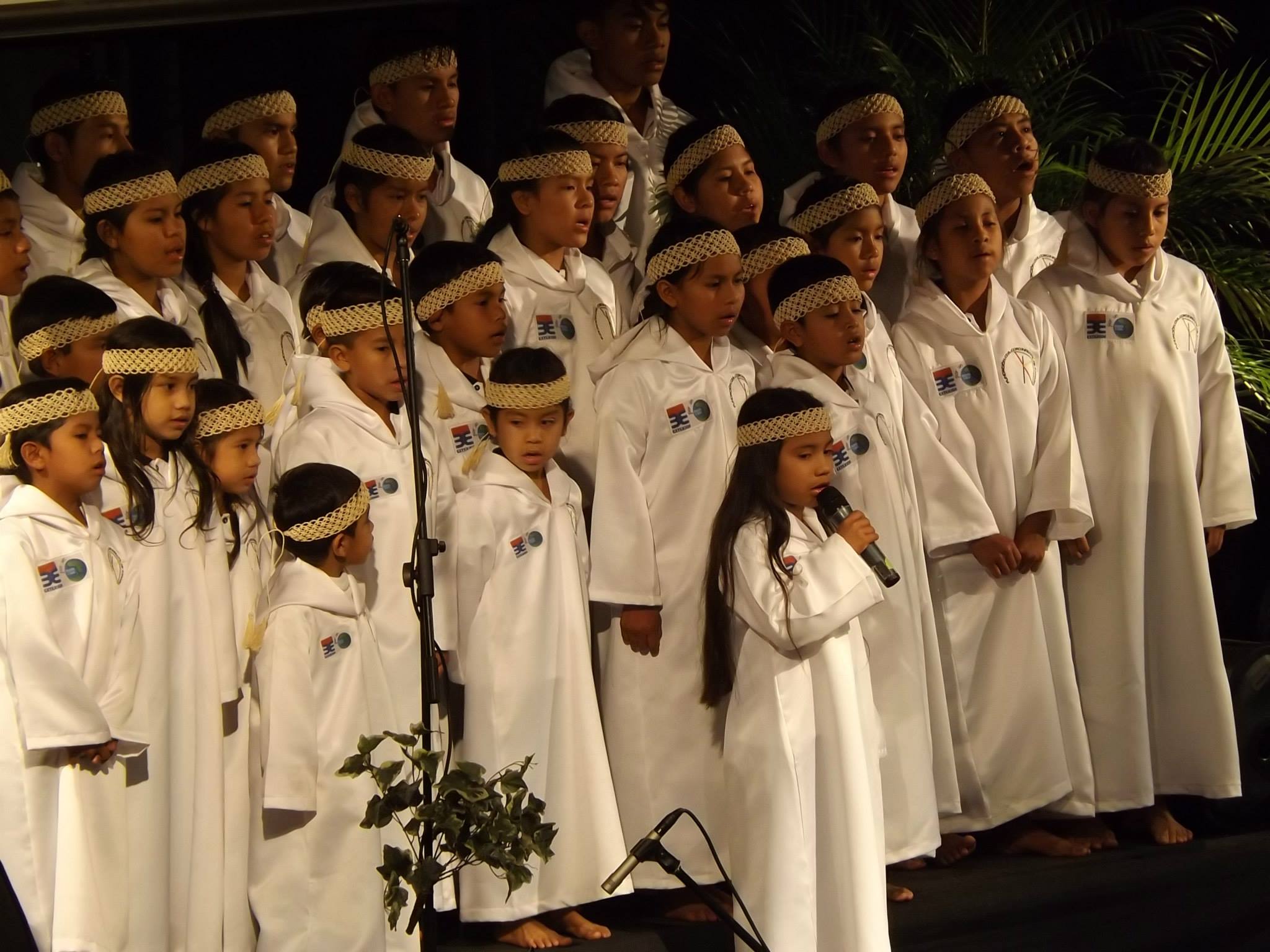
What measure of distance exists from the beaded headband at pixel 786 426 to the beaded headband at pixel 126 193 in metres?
1.71

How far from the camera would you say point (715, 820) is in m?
4.97

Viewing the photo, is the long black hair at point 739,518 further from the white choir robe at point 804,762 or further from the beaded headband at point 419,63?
the beaded headband at point 419,63

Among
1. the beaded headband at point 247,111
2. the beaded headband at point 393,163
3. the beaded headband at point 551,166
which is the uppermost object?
the beaded headband at point 247,111

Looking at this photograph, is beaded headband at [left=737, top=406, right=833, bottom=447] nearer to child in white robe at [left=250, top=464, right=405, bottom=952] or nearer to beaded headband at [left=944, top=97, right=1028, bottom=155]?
child in white robe at [left=250, top=464, right=405, bottom=952]

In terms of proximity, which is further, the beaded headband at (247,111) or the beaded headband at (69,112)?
the beaded headband at (247,111)

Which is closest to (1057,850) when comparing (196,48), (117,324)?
(117,324)

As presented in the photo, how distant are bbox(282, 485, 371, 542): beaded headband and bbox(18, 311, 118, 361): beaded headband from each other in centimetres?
72

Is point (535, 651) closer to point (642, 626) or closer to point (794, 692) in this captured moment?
point (642, 626)

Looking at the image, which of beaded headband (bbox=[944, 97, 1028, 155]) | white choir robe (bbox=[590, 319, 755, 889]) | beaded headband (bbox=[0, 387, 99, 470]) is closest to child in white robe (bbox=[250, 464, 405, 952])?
beaded headband (bbox=[0, 387, 99, 470])

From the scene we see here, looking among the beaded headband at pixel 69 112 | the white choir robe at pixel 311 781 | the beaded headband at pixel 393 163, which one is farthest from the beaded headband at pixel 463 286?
the beaded headband at pixel 69 112

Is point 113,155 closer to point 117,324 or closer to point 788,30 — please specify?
point 117,324

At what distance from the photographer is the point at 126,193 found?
500 centimetres

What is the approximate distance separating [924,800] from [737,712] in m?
0.69

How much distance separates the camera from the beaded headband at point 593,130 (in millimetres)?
5684
